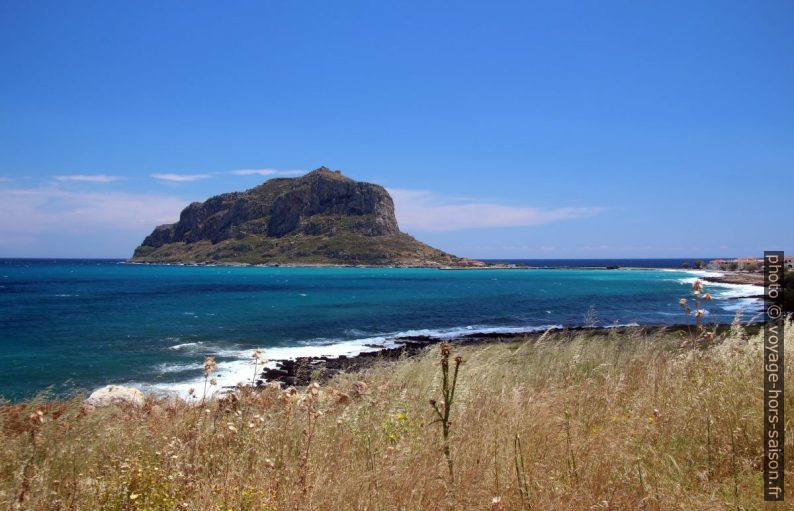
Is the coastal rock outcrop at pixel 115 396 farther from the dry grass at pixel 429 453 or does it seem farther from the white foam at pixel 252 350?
the dry grass at pixel 429 453

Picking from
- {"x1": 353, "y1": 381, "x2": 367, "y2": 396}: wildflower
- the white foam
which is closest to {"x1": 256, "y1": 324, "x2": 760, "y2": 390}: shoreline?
the white foam

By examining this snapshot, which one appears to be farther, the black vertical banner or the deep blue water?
the deep blue water

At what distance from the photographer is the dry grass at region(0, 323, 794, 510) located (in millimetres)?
3422

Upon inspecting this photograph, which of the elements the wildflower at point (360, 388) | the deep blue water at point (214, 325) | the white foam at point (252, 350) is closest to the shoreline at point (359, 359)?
the white foam at point (252, 350)

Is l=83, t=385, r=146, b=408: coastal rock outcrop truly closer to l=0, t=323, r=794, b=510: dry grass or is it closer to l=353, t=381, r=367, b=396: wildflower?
l=0, t=323, r=794, b=510: dry grass

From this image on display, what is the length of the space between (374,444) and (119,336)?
99.1ft

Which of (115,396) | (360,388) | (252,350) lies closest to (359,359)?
(252,350)

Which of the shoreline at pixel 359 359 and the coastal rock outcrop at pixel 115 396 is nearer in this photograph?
the coastal rock outcrop at pixel 115 396

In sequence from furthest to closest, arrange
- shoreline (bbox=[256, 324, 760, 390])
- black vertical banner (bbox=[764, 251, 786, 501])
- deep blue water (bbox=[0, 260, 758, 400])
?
1. deep blue water (bbox=[0, 260, 758, 400])
2. shoreline (bbox=[256, 324, 760, 390])
3. black vertical banner (bbox=[764, 251, 786, 501])

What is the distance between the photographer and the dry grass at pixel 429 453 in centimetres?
342

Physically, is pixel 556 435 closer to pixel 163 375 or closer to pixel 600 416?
pixel 600 416

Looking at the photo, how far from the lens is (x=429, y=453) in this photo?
158 inches

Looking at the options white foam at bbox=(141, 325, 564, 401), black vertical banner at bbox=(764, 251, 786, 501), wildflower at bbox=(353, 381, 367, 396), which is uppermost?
black vertical banner at bbox=(764, 251, 786, 501)

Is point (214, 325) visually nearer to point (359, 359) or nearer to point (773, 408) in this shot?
point (359, 359)
